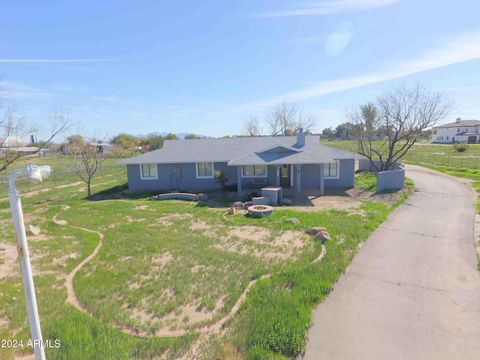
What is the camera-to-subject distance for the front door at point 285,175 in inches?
772

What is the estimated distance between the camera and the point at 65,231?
37.2 feet

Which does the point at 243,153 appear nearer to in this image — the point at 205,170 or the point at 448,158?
the point at 205,170

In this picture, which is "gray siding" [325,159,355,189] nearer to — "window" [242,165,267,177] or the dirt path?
"window" [242,165,267,177]

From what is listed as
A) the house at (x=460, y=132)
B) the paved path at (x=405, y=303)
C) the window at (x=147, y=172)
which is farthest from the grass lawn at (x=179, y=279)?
the house at (x=460, y=132)

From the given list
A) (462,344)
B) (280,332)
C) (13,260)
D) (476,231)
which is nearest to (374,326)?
(462,344)

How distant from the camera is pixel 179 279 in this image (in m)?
6.98

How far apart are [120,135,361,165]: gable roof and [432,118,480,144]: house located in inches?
2893

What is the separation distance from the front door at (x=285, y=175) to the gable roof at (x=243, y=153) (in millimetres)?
1234

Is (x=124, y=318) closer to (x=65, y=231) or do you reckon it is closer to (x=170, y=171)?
(x=65, y=231)

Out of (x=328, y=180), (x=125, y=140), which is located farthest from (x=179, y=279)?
(x=125, y=140)

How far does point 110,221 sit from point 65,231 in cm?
181

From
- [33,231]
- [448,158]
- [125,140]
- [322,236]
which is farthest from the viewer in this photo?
[125,140]

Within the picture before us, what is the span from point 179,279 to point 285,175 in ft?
45.9

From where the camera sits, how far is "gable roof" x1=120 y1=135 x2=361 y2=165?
17750 mm
